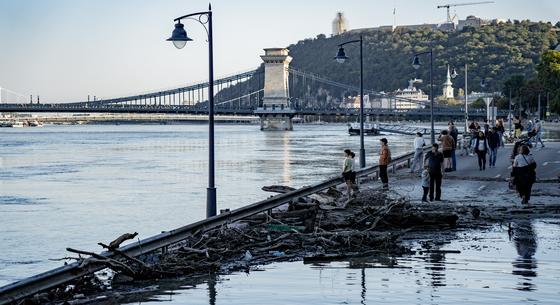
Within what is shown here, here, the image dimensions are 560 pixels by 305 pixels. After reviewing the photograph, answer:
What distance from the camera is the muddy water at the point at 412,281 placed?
12500 millimetres

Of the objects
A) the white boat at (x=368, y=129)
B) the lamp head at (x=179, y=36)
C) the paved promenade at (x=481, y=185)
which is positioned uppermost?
the lamp head at (x=179, y=36)

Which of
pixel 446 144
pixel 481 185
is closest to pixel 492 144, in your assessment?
pixel 446 144

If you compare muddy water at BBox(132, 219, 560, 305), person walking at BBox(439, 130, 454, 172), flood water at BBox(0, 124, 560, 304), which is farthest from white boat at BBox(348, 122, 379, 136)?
muddy water at BBox(132, 219, 560, 305)

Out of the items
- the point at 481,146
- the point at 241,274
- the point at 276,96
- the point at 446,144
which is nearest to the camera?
the point at 241,274

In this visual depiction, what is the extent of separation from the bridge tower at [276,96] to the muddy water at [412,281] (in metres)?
154

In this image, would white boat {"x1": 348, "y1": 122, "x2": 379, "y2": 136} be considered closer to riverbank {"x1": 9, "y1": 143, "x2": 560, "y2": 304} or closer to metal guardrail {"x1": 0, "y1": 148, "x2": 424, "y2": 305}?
riverbank {"x1": 9, "y1": 143, "x2": 560, "y2": 304}

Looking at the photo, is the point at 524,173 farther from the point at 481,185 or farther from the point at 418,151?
the point at 418,151

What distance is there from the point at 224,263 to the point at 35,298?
12.4 ft

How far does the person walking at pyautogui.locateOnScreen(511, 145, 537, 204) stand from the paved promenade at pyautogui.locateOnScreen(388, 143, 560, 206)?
0.33 meters

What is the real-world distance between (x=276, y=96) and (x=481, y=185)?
160 meters

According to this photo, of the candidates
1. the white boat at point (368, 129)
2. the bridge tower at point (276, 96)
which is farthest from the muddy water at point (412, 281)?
the bridge tower at point (276, 96)

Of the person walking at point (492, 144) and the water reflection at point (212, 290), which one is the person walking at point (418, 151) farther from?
the water reflection at point (212, 290)

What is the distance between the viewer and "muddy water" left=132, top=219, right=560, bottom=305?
12500 millimetres

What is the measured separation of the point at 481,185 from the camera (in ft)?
95.1
